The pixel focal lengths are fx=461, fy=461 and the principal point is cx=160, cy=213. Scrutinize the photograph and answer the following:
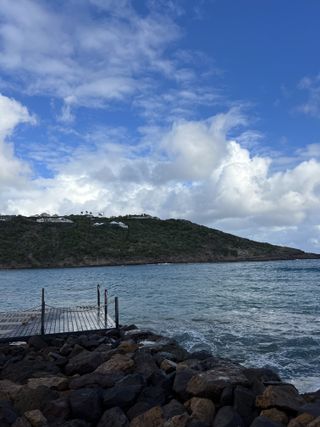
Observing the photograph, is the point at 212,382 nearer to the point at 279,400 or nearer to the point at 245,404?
the point at 245,404

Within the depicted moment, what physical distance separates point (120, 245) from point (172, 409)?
114 metres

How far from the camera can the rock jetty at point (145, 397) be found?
766 cm

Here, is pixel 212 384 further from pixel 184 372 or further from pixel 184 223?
pixel 184 223

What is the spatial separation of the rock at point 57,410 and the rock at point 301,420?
12.6 feet

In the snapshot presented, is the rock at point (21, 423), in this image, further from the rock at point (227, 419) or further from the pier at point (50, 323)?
the pier at point (50, 323)

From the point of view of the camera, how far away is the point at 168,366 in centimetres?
1139

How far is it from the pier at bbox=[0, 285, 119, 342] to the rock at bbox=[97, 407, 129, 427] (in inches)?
378

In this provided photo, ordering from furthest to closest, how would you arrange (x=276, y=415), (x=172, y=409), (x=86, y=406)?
(x=86, y=406) < (x=172, y=409) < (x=276, y=415)

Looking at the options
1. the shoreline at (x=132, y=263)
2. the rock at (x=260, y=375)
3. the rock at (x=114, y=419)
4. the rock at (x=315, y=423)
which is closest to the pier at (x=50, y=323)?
the rock at (x=260, y=375)

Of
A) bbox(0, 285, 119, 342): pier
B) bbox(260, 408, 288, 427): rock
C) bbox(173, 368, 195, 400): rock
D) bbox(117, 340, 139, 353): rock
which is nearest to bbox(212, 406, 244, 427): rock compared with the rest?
bbox(260, 408, 288, 427): rock

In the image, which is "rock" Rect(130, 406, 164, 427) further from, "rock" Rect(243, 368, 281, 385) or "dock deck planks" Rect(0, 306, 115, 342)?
"dock deck planks" Rect(0, 306, 115, 342)

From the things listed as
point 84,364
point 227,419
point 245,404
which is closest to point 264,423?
point 227,419

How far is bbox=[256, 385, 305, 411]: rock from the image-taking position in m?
8.02

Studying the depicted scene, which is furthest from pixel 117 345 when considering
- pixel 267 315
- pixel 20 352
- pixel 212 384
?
pixel 267 315
